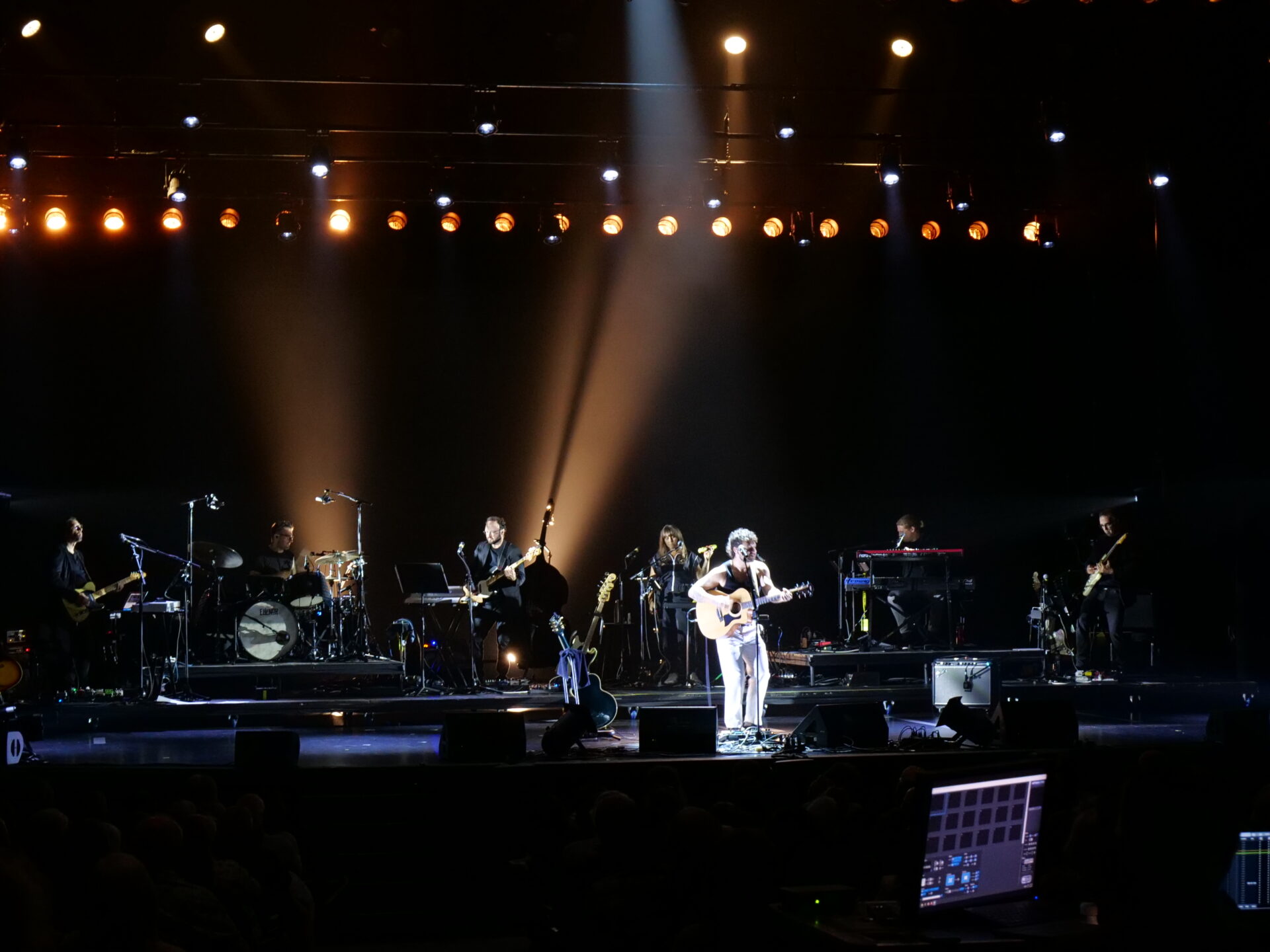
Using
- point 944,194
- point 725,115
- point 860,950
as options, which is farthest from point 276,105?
point 860,950

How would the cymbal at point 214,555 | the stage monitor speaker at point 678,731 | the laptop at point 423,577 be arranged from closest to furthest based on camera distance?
1. the stage monitor speaker at point 678,731
2. the laptop at point 423,577
3. the cymbal at point 214,555

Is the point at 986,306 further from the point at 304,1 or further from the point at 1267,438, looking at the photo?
the point at 304,1

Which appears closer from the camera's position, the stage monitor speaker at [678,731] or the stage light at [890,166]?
the stage monitor speaker at [678,731]

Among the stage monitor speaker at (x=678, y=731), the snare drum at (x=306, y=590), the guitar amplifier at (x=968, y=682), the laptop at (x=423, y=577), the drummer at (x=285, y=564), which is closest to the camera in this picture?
the stage monitor speaker at (x=678, y=731)

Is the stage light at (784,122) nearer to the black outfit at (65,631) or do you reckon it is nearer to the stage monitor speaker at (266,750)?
the stage monitor speaker at (266,750)

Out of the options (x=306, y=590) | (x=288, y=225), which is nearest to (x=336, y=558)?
(x=306, y=590)

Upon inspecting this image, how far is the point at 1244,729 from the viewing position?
7402mm

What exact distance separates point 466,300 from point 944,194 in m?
5.38

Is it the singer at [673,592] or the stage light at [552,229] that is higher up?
the stage light at [552,229]

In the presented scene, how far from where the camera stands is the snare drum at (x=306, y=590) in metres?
12.7

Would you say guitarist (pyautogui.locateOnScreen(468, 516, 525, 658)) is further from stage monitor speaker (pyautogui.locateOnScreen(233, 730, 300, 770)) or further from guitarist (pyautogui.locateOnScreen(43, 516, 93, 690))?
stage monitor speaker (pyautogui.locateOnScreen(233, 730, 300, 770))

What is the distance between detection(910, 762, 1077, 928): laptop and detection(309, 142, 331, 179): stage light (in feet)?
29.8

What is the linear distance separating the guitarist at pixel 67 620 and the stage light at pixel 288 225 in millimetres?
3472

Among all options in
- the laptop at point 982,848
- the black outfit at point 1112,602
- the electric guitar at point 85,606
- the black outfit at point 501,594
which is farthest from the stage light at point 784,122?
the laptop at point 982,848
